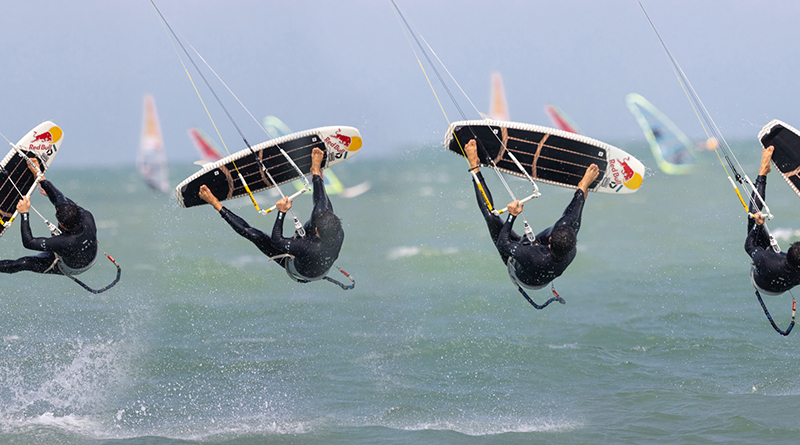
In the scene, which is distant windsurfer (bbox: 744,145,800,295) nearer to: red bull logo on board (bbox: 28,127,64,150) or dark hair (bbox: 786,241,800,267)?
dark hair (bbox: 786,241,800,267)

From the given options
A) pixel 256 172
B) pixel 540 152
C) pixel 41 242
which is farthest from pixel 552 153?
pixel 41 242

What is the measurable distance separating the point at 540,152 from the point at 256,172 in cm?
310

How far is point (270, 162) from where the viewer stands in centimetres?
808

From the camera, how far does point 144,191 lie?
56.0m

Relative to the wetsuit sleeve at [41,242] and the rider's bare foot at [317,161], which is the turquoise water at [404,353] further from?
the rider's bare foot at [317,161]

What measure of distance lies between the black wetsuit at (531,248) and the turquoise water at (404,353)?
2424 millimetres

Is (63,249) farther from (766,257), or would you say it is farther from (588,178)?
(766,257)

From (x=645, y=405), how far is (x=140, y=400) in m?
6.56

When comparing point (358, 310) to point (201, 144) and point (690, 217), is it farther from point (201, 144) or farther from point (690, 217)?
point (690, 217)

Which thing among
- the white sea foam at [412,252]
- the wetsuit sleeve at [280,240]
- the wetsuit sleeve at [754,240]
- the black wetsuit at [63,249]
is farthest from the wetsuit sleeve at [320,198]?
the white sea foam at [412,252]

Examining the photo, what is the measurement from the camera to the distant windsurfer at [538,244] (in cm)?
680

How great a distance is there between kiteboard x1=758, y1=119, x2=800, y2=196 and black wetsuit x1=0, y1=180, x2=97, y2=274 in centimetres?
688

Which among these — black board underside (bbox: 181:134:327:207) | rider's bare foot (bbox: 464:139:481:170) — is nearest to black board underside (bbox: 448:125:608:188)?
rider's bare foot (bbox: 464:139:481:170)

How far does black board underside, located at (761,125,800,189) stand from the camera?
7465 mm
